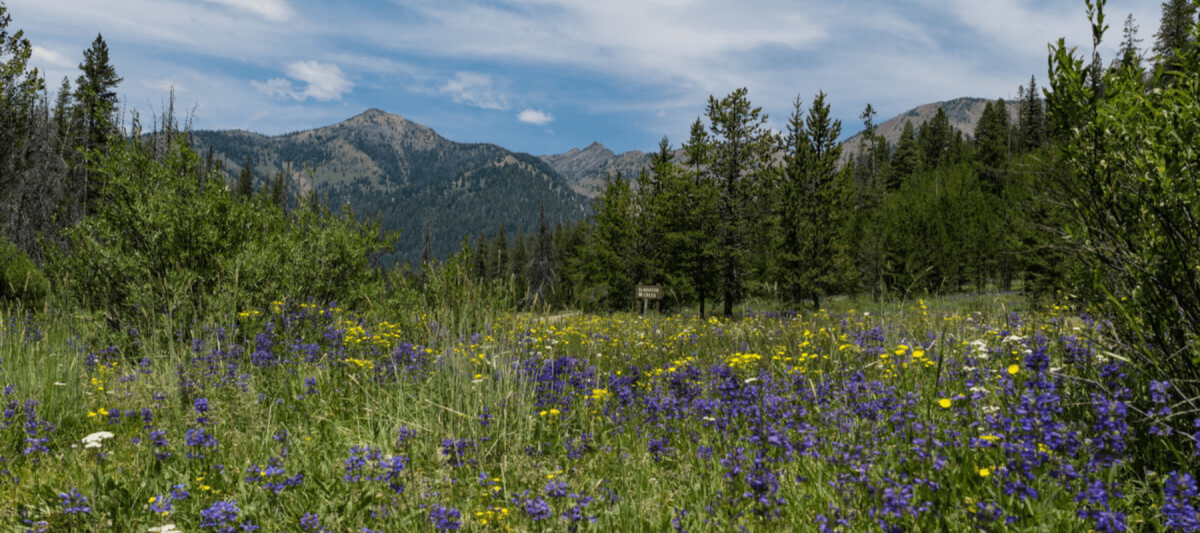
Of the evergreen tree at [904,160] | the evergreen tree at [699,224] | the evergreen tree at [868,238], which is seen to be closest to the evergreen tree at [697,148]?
the evergreen tree at [699,224]

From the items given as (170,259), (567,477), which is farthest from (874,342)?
(170,259)

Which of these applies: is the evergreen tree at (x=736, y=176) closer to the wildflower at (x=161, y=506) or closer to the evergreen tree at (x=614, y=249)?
the evergreen tree at (x=614, y=249)

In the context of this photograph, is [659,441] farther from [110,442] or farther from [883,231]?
[883,231]

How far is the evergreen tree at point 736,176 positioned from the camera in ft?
81.9

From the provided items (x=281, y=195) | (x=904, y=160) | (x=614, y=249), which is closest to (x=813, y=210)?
(x=614, y=249)

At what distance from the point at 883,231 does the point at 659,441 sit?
125ft

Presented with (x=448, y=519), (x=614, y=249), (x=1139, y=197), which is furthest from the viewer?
(x=614, y=249)

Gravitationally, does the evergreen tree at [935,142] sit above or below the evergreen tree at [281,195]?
above

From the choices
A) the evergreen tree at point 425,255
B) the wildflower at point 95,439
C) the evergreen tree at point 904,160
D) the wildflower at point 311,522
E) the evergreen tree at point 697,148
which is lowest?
the wildflower at point 311,522

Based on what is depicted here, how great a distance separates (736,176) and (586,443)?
23.3 m

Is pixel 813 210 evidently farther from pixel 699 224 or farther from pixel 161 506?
pixel 161 506

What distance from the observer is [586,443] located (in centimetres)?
366

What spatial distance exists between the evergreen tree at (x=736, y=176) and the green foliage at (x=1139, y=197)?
2156cm

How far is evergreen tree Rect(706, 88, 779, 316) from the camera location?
81.9 feet
